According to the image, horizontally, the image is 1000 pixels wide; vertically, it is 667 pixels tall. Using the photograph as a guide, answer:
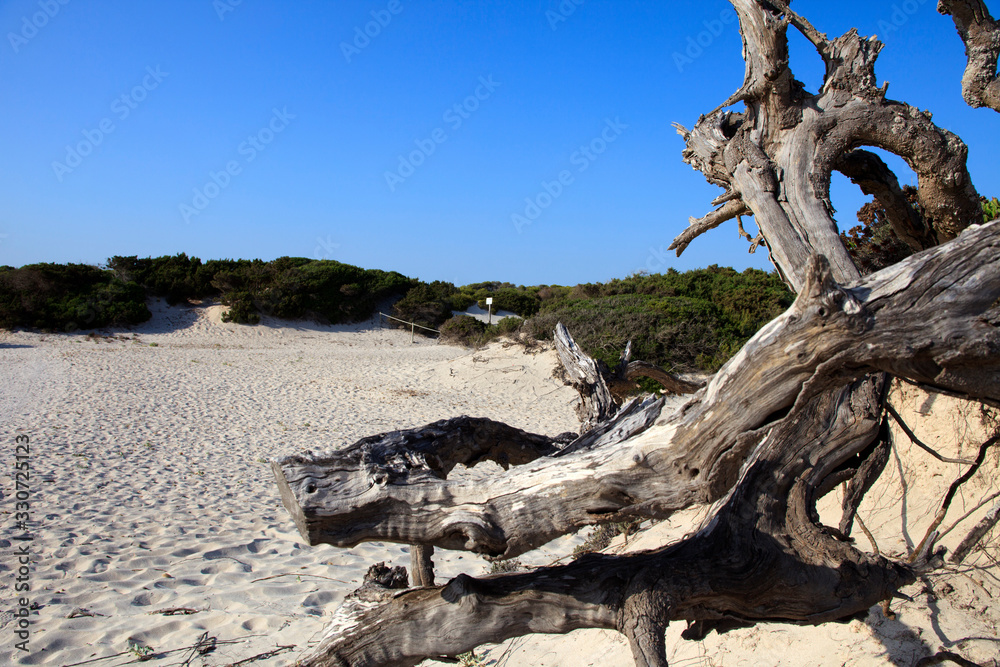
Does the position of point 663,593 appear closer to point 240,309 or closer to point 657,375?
point 657,375

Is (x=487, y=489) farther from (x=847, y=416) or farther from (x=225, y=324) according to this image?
(x=225, y=324)

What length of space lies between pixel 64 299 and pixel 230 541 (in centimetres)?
2246

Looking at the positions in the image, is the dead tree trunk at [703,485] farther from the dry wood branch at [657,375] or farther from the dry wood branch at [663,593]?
the dry wood branch at [657,375]

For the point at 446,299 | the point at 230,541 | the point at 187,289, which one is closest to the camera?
the point at 230,541

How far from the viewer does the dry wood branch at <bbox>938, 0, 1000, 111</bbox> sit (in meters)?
3.32

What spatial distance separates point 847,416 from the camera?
2.45 m

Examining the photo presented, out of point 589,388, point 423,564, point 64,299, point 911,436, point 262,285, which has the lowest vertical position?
point 423,564

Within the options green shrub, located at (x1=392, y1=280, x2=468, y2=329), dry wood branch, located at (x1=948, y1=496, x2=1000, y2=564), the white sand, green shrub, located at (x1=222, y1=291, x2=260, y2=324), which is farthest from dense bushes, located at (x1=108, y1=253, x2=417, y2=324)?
dry wood branch, located at (x1=948, y1=496, x2=1000, y2=564)

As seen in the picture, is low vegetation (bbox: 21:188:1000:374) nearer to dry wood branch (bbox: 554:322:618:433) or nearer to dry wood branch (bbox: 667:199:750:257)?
dry wood branch (bbox: 667:199:750:257)

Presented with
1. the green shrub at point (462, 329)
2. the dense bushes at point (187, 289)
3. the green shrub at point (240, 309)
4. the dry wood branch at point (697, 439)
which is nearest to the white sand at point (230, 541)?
the dry wood branch at point (697, 439)

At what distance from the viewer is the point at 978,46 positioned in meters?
3.41

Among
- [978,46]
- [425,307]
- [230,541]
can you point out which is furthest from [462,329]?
[978,46]

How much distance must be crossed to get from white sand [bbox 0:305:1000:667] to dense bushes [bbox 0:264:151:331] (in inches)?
366

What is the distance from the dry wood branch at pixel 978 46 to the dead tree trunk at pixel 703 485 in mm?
1544
